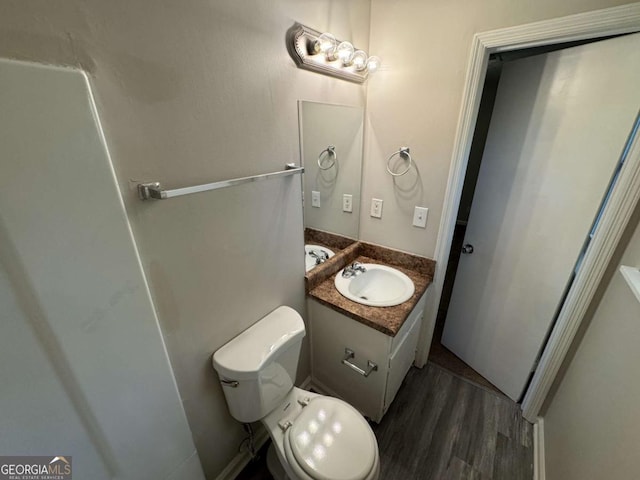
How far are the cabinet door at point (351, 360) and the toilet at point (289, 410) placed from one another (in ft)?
0.90

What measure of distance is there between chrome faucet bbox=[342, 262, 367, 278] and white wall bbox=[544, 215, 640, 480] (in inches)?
43.5

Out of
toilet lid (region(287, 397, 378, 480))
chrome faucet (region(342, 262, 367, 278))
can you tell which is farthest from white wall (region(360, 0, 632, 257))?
toilet lid (region(287, 397, 378, 480))

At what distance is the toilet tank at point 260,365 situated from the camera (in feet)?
3.38

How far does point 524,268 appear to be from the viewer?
4.93 feet

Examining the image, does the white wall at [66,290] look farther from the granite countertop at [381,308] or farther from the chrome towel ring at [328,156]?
the chrome towel ring at [328,156]

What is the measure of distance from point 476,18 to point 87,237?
5.52 ft

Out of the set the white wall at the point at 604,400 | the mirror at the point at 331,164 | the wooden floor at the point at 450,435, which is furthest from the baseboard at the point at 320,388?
the white wall at the point at 604,400

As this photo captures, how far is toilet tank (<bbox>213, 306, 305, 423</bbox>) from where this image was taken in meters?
1.03

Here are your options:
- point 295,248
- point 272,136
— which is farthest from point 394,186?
point 272,136

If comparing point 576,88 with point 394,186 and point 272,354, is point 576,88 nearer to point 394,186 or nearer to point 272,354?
point 394,186

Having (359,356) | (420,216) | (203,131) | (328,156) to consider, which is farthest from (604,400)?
(203,131)

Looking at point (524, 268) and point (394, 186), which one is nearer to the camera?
point (524, 268)

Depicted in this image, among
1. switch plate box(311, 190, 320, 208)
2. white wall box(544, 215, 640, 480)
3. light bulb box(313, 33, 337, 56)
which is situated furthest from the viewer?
switch plate box(311, 190, 320, 208)

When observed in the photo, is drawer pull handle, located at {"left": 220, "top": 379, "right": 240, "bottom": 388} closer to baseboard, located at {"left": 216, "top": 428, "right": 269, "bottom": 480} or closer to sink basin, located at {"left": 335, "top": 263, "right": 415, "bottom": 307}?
baseboard, located at {"left": 216, "top": 428, "right": 269, "bottom": 480}
